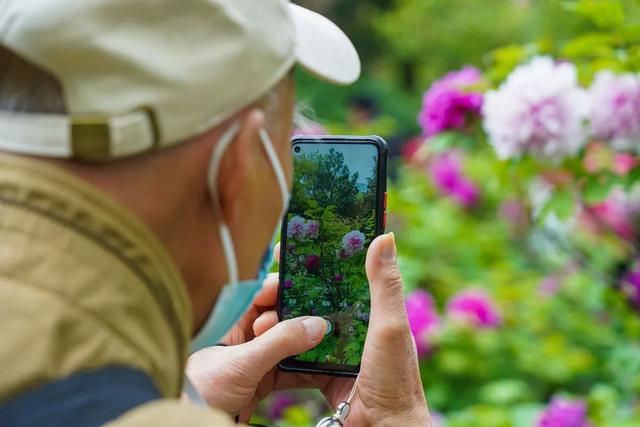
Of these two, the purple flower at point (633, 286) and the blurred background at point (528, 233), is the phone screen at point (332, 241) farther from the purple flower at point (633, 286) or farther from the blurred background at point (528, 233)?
the purple flower at point (633, 286)

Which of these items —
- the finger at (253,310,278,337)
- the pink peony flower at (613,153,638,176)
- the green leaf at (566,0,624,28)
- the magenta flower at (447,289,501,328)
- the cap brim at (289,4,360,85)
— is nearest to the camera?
the cap brim at (289,4,360,85)

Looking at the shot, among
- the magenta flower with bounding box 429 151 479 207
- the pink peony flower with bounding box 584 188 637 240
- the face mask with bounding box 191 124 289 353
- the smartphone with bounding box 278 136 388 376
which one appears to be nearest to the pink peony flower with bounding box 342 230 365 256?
the smartphone with bounding box 278 136 388 376

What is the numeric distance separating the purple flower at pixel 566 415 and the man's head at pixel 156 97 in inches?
80.2

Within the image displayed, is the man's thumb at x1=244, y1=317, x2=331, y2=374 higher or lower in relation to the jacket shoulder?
lower

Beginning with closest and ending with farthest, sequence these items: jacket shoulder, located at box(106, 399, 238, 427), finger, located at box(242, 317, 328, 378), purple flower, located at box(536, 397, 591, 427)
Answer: jacket shoulder, located at box(106, 399, 238, 427)
finger, located at box(242, 317, 328, 378)
purple flower, located at box(536, 397, 591, 427)

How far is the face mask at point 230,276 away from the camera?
3.04ft

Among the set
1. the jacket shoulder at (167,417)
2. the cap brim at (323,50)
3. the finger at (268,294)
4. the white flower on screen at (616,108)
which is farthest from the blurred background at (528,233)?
the jacket shoulder at (167,417)

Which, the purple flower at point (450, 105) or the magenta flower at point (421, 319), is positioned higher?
the purple flower at point (450, 105)

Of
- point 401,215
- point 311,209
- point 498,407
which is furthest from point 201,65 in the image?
point 401,215

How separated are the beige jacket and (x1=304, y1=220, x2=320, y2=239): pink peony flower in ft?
2.15

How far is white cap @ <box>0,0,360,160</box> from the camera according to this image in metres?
0.84

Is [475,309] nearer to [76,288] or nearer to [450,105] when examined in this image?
[450,105]

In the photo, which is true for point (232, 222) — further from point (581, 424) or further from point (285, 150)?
point (581, 424)

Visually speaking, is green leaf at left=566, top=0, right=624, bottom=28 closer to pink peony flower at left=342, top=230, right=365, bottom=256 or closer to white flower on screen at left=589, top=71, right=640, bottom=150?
white flower on screen at left=589, top=71, right=640, bottom=150
